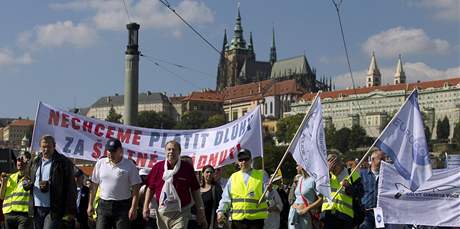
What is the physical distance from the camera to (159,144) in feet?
39.4

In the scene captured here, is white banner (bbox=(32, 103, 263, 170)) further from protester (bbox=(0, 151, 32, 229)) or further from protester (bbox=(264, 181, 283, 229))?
protester (bbox=(264, 181, 283, 229))

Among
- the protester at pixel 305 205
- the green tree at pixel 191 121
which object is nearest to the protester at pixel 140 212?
the protester at pixel 305 205

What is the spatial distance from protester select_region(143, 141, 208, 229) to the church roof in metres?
185

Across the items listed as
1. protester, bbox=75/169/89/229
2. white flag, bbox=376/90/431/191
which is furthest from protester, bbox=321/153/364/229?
protester, bbox=75/169/89/229

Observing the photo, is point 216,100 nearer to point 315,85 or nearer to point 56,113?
point 315,85

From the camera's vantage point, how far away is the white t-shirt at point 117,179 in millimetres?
8312

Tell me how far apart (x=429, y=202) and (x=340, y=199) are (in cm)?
189

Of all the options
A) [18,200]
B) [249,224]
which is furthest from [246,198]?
[18,200]

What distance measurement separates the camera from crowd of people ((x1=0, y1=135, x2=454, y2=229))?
26.6 feet

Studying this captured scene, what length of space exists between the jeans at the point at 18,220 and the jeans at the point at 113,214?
5.72 ft

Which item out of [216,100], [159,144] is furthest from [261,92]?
[159,144]

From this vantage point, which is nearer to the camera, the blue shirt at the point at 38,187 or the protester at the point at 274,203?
the blue shirt at the point at 38,187

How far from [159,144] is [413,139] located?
13.3ft

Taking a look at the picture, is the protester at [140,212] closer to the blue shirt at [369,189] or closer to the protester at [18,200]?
the protester at [18,200]
